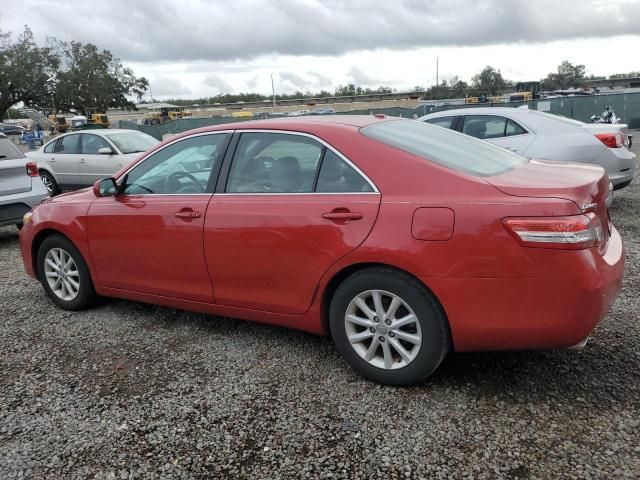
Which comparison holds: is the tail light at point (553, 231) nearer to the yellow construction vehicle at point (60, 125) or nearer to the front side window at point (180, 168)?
the front side window at point (180, 168)

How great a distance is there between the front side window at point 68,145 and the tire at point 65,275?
7761 mm

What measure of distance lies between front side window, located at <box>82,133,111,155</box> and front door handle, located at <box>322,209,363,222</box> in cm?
932

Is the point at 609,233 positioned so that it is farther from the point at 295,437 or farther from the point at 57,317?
the point at 57,317

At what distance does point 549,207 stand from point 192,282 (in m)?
2.41

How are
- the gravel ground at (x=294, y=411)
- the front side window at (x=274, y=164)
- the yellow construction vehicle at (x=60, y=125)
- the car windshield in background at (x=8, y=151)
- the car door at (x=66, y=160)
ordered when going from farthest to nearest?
the yellow construction vehicle at (x=60, y=125) → the car door at (x=66, y=160) → the car windshield in background at (x=8, y=151) → the front side window at (x=274, y=164) → the gravel ground at (x=294, y=411)

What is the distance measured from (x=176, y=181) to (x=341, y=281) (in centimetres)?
156

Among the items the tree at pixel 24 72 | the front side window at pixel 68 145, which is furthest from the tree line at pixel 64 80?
the front side window at pixel 68 145

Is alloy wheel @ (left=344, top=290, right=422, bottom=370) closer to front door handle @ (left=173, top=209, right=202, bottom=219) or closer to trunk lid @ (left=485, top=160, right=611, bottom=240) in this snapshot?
trunk lid @ (left=485, top=160, right=611, bottom=240)

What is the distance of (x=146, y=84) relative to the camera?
77.1 metres

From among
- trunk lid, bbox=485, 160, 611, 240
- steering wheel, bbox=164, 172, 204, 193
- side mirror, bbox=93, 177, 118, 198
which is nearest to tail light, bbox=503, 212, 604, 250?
trunk lid, bbox=485, 160, 611, 240

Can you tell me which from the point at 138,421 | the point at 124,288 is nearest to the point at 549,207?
Result: the point at 138,421

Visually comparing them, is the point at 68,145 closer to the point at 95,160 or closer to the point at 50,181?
the point at 50,181

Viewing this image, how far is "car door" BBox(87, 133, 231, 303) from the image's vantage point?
3826 millimetres

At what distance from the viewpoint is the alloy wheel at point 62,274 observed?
15.4 ft
